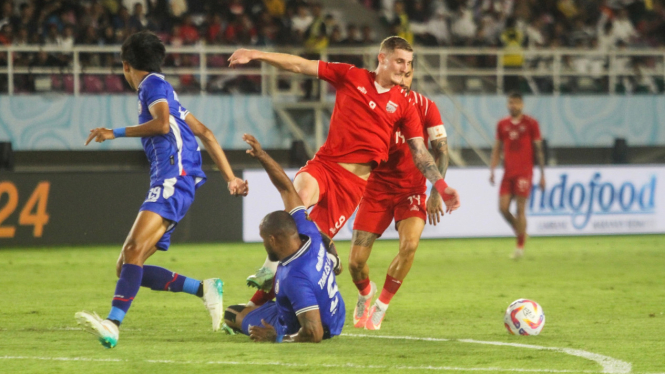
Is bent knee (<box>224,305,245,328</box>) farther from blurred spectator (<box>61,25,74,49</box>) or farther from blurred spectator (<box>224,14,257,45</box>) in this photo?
blurred spectator (<box>224,14,257,45</box>)

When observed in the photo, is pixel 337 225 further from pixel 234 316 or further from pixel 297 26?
pixel 297 26

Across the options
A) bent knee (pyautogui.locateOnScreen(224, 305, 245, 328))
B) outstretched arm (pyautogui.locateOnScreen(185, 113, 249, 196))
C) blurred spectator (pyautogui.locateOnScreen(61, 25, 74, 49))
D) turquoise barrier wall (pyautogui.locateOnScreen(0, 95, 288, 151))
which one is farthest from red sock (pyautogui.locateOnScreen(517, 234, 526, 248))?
blurred spectator (pyautogui.locateOnScreen(61, 25, 74, 49))

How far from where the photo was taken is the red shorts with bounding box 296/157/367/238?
728cm

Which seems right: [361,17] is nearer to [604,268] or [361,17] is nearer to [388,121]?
[604,268]

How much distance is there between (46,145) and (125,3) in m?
3.21

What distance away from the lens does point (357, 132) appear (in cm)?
741

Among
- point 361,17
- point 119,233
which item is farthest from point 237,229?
point 361,17

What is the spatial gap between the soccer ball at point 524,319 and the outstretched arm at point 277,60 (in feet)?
7.67

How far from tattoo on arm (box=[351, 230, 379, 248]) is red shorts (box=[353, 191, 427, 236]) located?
30mm

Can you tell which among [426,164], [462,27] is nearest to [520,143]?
[426,164]

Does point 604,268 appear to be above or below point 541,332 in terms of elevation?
below

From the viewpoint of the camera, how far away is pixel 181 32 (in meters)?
17.9

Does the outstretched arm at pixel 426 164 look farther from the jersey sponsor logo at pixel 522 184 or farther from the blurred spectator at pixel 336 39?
the blurred spectator at pixel 336 39

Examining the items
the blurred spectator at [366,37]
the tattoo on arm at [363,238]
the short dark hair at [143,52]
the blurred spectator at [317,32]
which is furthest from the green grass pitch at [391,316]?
the blurred spectator at [366,37]
